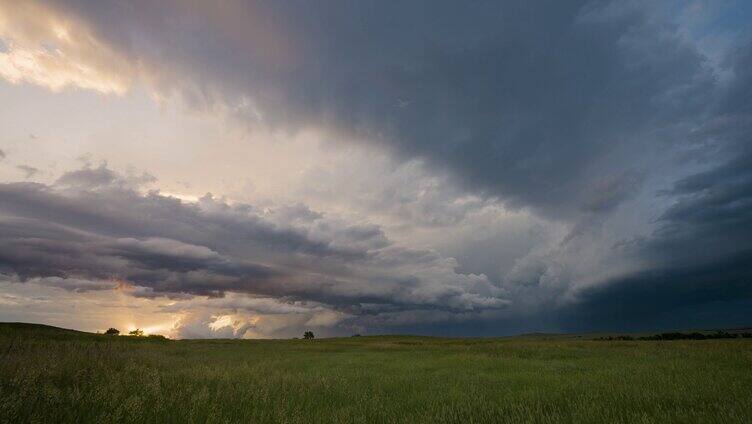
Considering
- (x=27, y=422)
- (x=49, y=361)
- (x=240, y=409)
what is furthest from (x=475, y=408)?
(x=49, y=361)

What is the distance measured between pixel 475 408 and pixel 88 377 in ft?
28.5

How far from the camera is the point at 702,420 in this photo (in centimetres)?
574

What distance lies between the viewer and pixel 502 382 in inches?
500

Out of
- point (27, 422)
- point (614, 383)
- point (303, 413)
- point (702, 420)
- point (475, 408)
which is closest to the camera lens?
point (27, 422)

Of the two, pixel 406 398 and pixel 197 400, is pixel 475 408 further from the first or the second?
pixel 197 400

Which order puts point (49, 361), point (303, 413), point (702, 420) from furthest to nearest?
point (49, 361) → point (303, 413) → point (702, 420)

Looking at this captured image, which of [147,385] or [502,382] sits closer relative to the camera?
[147,385]

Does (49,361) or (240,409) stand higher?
(49,361)

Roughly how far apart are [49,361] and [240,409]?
547 cm

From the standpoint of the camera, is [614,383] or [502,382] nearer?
[614,383]

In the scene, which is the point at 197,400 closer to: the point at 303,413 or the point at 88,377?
the point at 303,413

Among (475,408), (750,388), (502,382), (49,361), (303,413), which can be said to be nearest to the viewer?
(303,413)

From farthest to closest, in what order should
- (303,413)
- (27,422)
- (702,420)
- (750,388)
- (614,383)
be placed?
(614,383), (750,388), (303,413), (702,420), (27,422)

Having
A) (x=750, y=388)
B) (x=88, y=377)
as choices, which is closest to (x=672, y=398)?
(x=750, y=388)
